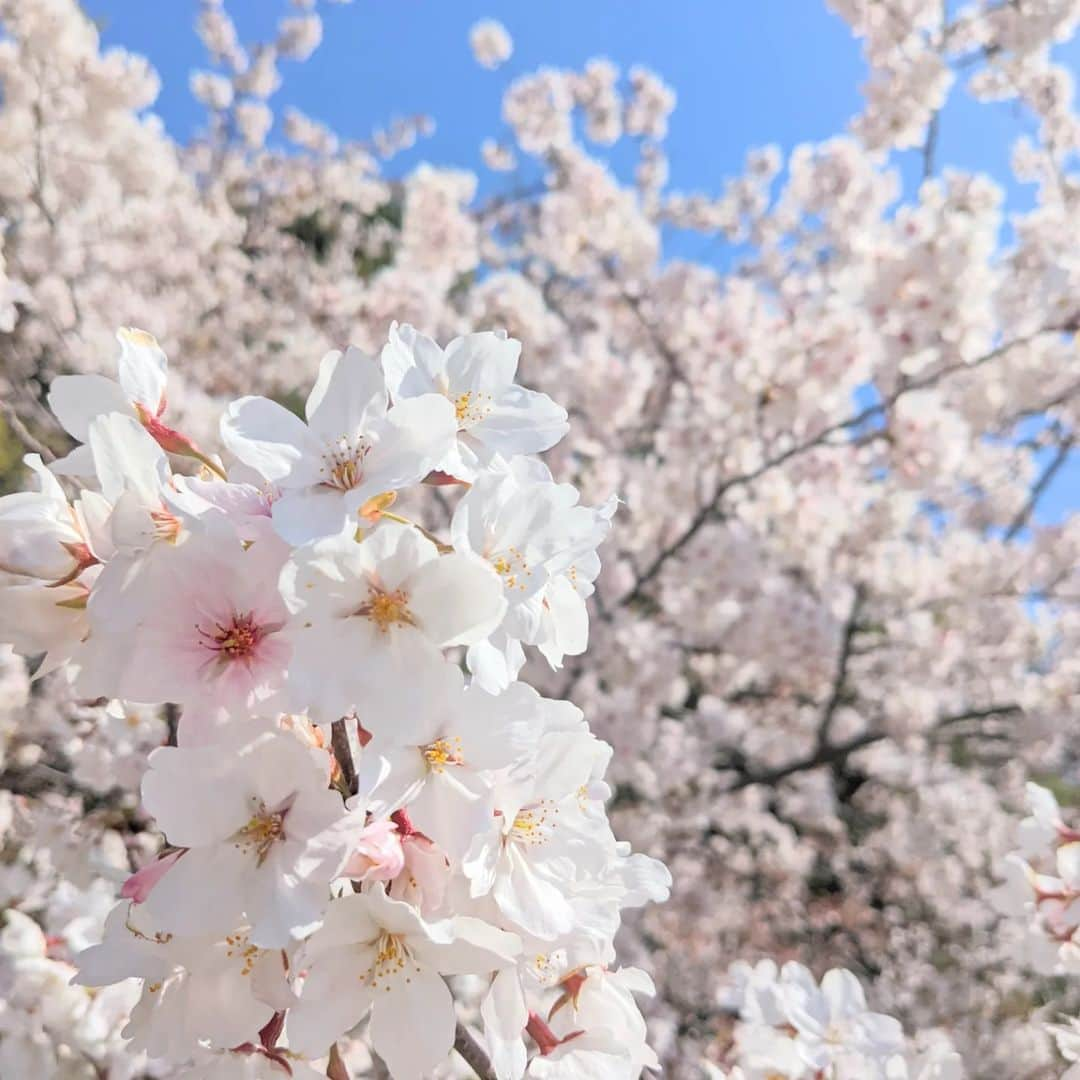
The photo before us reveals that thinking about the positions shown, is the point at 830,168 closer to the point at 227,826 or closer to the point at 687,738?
the point at 687,738

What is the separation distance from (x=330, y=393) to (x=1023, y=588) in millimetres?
5380

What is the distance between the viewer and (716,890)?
5086 mm

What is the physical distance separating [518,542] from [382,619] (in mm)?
147

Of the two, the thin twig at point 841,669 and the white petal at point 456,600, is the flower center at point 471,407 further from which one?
the thin twig at point 841,669

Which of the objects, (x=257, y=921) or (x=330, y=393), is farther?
(x=330, y=393)

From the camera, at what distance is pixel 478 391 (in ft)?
3.09

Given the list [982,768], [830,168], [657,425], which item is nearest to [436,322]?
[657,425]

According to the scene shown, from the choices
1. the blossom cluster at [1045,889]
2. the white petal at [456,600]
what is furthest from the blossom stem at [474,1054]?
the blossom cluster at [1045,889]

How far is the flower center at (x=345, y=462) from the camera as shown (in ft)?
2.54

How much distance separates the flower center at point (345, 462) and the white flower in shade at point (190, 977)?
41cm

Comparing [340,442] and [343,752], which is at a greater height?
[340,442]

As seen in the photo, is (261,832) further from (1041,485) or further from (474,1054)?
(1041,485)

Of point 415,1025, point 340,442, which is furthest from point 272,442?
point 415,1025

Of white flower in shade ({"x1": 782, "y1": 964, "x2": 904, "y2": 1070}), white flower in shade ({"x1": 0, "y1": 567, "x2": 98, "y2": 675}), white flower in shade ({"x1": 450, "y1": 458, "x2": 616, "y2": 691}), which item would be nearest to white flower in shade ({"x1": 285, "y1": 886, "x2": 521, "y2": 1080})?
white flower in shade ({"x1": 450, "y1": 458, "x2": 616, "y2": 691})
